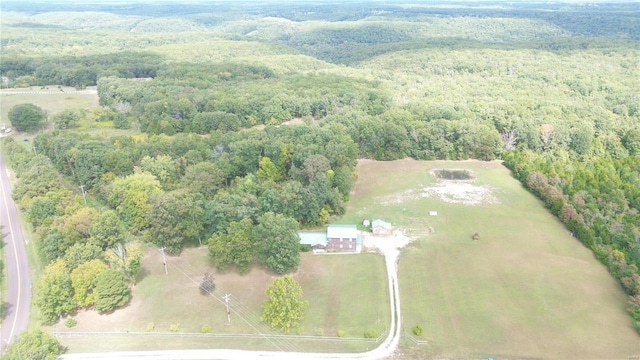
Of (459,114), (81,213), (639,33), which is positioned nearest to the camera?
(81,213)

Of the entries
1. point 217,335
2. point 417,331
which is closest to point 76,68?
point 217,335

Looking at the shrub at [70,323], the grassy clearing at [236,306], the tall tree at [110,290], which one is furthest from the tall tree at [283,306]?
the shrub at [70,323]

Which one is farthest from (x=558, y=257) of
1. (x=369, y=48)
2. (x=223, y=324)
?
(x=369, y=48)

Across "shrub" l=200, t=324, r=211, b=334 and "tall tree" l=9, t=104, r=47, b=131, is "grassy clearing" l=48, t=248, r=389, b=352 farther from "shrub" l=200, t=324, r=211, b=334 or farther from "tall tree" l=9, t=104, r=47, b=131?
"tall tree" l=9, t=104, r=47, b=131

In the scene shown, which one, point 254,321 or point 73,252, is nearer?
point 254,321

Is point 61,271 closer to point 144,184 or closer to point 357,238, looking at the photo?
point 144,184

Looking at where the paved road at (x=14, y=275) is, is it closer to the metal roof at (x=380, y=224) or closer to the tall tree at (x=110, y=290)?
the tall tree at (x=110, y=290)

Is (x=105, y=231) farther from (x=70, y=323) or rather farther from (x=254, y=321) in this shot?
(x=254, y=321)
